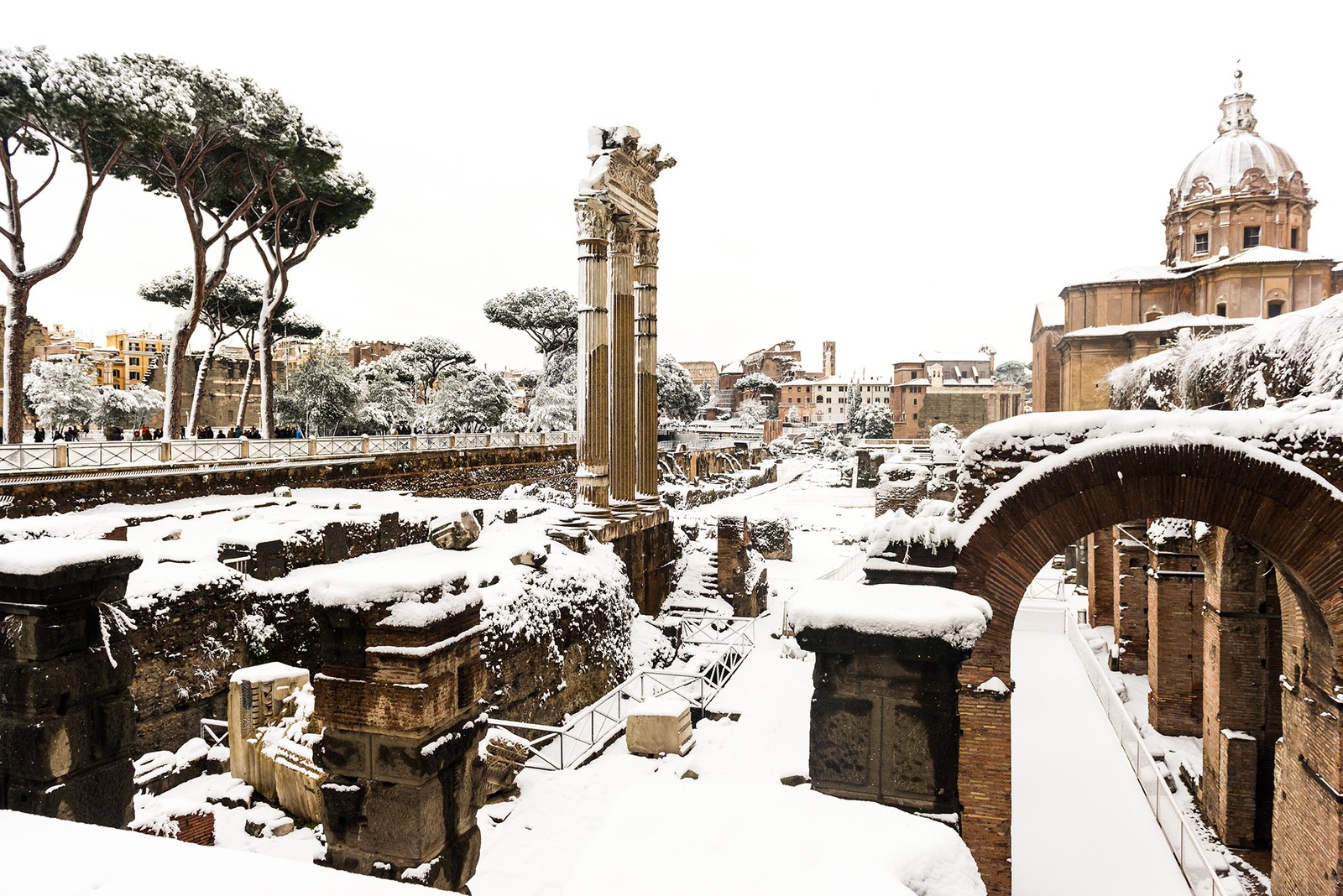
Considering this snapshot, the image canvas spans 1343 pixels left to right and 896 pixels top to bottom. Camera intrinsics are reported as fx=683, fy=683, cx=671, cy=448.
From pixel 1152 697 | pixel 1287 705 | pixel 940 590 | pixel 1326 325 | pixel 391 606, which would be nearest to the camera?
pixel 940 590

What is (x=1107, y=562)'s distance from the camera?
15.7 m

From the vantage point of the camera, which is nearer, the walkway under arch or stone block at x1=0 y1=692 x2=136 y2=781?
stone block at x1=0 y1=692 x2=136 y2=781

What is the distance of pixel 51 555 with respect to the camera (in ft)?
10.0

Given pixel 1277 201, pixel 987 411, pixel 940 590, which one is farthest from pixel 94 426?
pixel 987 411

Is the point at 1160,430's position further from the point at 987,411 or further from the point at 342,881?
the point at 987,411

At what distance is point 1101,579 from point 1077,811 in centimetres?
1036

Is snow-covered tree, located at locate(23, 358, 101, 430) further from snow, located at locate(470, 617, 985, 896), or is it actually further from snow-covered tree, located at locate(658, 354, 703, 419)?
snow, located at locate(470, 617, 985, 896)

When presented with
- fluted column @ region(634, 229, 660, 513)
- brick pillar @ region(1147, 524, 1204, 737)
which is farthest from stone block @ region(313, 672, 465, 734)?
fluted column @ region(634, 229, 660, 513)

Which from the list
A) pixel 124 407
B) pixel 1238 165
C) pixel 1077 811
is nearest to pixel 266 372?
pixel 124 407

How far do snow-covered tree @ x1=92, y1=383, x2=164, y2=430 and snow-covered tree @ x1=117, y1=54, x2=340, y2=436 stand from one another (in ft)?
58.3

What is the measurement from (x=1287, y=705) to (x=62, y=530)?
10.3 m

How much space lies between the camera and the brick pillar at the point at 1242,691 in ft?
25.7

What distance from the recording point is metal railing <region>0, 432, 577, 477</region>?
11.3 meters

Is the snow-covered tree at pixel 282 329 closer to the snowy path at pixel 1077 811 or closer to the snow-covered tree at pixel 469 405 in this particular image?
the snow-covered tree at pixel 469 405
